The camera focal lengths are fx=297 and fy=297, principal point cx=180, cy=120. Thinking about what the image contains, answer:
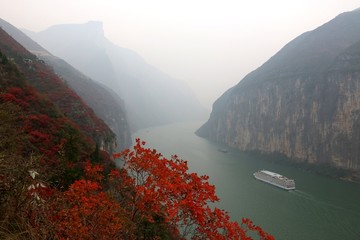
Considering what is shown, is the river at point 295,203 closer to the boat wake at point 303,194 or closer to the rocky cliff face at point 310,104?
the boat wake at point 303,194

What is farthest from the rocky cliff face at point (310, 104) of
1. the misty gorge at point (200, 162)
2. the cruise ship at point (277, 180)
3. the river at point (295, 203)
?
the cruise ship at point (277, 180)

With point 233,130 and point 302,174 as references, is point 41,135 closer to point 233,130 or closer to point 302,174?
point 302,174

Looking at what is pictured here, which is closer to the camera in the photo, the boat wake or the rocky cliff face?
the boat wake

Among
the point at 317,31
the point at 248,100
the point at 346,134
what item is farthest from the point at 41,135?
the point at 317,31

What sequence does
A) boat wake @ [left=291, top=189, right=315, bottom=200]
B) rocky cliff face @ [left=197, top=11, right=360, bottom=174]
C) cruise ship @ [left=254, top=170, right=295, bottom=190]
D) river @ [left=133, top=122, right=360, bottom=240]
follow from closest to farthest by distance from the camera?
river @ [left=133, top=122, right=360, bottom=240], boat wake @ [left=291, top=189, right=315, bottom=200], cruise ship @ [left=254, top=170, right=295, bottom=190], rocky cliff face @ [left=197, top=11, right=360, bottom=174]

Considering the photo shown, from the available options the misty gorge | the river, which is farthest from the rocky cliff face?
the river

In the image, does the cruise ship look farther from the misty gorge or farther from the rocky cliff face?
the rocky cliff face

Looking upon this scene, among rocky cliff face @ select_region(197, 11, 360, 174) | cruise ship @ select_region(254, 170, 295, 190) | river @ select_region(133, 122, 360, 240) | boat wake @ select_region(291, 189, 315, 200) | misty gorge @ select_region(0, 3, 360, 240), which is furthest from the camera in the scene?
rocky cliff face @ select_region(197, 11, 360, 174)
